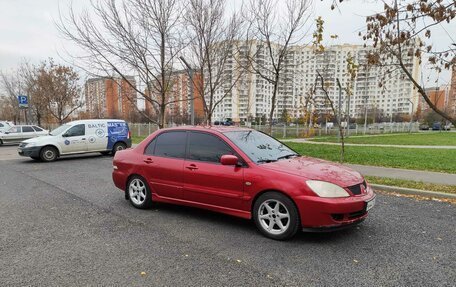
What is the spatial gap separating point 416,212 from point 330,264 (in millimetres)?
2974

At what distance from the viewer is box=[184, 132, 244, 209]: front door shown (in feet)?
14.2

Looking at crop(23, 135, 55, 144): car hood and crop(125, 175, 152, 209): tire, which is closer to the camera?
crop(125, 175, 152, 209): tire

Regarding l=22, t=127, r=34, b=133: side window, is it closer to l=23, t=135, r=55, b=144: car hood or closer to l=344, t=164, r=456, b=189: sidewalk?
l=23, t=135, r=55, b=144: car hood

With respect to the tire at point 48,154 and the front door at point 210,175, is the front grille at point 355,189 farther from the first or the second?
the tire at point 48,154

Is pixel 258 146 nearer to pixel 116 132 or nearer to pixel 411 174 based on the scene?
pixel 411 174

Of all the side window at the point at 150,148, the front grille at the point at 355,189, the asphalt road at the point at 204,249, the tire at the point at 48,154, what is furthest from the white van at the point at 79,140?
the front grille at the point at 355,189

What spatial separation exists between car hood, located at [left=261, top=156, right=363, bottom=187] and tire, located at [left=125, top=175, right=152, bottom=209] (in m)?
2.34

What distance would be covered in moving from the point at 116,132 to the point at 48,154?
2.98 metres

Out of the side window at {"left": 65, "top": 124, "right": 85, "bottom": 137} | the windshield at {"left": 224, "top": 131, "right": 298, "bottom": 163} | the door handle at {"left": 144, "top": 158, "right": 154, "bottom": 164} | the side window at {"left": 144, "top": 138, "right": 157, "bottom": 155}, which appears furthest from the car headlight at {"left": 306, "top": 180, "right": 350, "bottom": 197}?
the side window at {"left": 65, "top": 124, "right": 85, "bottom": 137}

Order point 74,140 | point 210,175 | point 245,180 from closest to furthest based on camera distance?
1. point 245,180
2. point 210,175
3. point 74,140

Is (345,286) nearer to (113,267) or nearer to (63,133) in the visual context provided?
(113,267)

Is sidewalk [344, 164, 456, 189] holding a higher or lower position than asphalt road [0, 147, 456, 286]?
higher

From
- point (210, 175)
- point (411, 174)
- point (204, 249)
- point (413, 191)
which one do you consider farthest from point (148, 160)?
point (411, 174)

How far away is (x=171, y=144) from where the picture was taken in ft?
17.2
